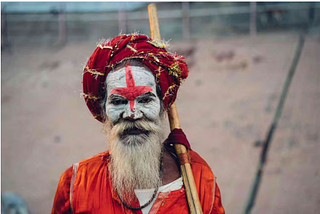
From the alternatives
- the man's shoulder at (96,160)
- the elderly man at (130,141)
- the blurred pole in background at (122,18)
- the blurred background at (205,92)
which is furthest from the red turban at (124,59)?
the blurred pole in background at (122,18)

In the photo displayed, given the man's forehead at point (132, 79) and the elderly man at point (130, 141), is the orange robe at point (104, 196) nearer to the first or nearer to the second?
the elderly man at point (130, 141)

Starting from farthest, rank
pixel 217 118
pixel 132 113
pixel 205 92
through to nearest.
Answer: pixel 205 92 < pixel 217 118 < pixel 132 113

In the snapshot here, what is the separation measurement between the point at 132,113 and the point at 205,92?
4177 millimetres

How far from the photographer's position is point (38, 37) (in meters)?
6.69

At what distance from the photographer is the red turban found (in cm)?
198

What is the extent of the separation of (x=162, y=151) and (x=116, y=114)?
16.4 inches

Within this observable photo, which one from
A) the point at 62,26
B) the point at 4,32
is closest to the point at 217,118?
the point at 62,26

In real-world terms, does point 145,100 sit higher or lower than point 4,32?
lower

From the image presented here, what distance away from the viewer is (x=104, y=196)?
197 centimetres

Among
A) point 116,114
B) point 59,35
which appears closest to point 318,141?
point 116,114

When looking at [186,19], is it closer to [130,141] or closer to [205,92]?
[205,92]

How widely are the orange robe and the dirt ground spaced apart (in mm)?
2839

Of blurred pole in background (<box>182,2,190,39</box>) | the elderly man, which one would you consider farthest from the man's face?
blurred pole in background (<box>182,2,190,39</box>)

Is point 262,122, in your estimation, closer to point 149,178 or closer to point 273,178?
point 273,178
